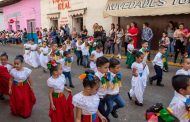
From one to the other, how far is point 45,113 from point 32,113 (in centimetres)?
31

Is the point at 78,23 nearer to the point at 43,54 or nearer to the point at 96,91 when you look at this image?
the point at 43,54

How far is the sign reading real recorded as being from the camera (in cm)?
1330

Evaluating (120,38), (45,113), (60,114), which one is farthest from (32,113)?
(120,38)

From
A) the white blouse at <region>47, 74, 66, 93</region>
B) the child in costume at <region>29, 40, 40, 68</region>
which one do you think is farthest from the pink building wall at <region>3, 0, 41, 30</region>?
the white blouse at <region>47, 74, 66, 93</region>

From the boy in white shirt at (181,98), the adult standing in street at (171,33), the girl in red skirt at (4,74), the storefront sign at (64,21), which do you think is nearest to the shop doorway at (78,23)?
the storefront sign at (64,21)

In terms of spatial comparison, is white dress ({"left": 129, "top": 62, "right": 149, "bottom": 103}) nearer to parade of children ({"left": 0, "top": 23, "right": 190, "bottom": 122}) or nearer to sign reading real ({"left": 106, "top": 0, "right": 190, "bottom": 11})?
parade of children ({"left": 0, "top": 23, "right": 190, "bottom": 122})

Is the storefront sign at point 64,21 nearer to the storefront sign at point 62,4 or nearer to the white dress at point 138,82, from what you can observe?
the storefront sign at point 62,4

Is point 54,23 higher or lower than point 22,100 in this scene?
higher

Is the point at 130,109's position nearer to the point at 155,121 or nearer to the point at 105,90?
the point at 105,90

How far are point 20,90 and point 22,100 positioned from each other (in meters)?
0.23

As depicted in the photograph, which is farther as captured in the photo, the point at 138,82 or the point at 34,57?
the point at 34,57

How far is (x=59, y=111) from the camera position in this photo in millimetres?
5305

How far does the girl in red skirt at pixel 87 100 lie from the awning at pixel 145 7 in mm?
9705

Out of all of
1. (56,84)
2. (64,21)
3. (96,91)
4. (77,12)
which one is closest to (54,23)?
(64,21)
